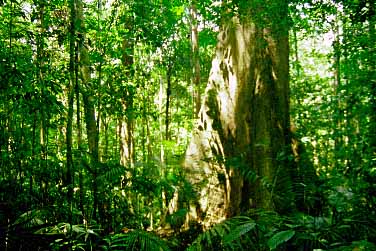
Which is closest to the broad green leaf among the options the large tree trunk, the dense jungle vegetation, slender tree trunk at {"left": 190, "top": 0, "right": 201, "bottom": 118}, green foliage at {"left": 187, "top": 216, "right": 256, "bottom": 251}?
the dense jungle vegetation

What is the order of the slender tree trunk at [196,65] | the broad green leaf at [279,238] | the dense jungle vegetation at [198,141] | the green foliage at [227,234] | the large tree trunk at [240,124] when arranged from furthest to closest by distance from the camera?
the slender tree trunk at [196,65]
the large tree trunk at [240,124]
the dense jungle vegetation at [198,141]
the green foliage at [227,234]
the broad green leaf at [279,238]

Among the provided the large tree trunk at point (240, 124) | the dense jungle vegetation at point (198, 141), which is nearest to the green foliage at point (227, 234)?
the dense jungle vegetation at point (198, 141)

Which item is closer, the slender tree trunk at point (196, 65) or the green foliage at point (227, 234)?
the green foliage at point (227, 234)

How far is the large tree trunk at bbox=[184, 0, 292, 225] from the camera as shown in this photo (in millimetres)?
7004

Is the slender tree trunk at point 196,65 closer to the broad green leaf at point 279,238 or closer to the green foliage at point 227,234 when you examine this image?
the green foliage at point 227,234

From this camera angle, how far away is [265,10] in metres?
5.00

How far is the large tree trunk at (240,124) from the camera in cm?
700

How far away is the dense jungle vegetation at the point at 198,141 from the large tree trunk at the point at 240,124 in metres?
0.02

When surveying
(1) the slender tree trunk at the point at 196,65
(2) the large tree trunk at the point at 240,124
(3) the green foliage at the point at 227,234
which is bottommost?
(3) the green foliage at the point at 227,234

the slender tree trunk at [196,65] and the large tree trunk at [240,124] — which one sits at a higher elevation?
the slender tree trunk at [196,65]

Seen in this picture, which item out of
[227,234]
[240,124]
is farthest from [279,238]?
[240,124]

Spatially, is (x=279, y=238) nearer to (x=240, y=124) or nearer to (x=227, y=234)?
(x=227, y=234)

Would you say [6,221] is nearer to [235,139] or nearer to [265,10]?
[265,10]

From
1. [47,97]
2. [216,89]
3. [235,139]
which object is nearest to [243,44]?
[216,89]
